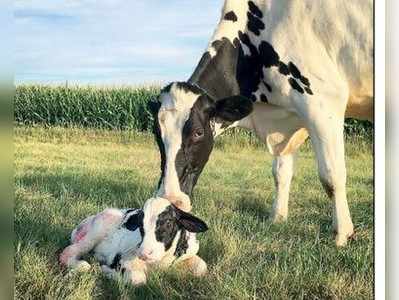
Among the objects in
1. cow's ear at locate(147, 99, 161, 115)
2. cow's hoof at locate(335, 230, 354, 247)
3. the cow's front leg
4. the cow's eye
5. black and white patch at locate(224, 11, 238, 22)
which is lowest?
Answer: cow's hoof at locate(335, 230, 354, 247)

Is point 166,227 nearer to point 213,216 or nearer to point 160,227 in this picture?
point 160,227

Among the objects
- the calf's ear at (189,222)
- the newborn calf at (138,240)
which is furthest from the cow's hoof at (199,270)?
the calf's ear at (189,222)

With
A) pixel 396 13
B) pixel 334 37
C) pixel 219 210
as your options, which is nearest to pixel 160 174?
pixel 219 210

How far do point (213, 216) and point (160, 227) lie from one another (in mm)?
288

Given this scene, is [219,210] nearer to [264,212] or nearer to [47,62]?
[264,212]

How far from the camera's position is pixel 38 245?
373 cm

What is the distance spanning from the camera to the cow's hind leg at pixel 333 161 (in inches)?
142

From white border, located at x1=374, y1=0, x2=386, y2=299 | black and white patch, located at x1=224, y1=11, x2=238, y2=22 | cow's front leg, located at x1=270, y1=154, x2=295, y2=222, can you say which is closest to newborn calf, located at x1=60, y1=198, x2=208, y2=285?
cow's front leg, located at x1=270, y1=154, x2=295, y2=222

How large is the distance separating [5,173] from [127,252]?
62cm

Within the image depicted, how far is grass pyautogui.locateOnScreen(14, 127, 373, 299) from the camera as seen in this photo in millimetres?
3518

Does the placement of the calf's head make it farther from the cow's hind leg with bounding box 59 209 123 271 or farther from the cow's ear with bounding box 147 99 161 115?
the cow's ear with bounding box 147 99 161 115

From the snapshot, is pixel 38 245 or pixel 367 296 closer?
pixel 367 296

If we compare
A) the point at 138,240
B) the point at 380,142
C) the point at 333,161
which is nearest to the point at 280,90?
the point at 333,161

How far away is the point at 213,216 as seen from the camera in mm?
3660
